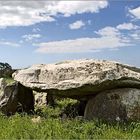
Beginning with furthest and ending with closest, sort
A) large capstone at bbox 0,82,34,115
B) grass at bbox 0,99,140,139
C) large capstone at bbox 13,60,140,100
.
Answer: large capstone at bbox 0,82,34,115 → large capstone at bbox 13,60,140,100 → grass at bbox 0,99,140,139

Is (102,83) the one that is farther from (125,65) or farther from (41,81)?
(41,81)

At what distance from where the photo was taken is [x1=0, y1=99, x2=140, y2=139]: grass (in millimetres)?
11375

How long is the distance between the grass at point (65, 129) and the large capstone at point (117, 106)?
0.61 metres

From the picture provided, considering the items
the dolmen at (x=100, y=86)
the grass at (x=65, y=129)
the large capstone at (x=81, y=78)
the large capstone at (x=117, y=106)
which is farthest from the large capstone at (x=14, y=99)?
the large capstone at (x=117, y=106)

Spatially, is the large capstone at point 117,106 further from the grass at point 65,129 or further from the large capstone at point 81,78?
the grass at point 65,129

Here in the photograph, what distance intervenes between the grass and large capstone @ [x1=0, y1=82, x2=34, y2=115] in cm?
149

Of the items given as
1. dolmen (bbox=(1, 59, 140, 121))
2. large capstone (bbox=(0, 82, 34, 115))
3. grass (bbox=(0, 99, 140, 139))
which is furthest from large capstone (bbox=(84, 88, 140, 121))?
large capstone (bbox=(0, 82, 34, 115))

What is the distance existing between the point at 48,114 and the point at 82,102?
52.8 inches

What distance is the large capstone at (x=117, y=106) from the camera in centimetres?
1358

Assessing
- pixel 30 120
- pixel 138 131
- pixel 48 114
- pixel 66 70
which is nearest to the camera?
pixel 138 131

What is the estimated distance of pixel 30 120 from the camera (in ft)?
43.8

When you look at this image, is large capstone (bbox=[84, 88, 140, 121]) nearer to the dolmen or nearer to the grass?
the dolmen

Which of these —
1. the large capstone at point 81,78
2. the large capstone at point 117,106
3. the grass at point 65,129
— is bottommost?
the grass at point 65,129

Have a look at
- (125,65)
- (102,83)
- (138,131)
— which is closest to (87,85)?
(102,83)
